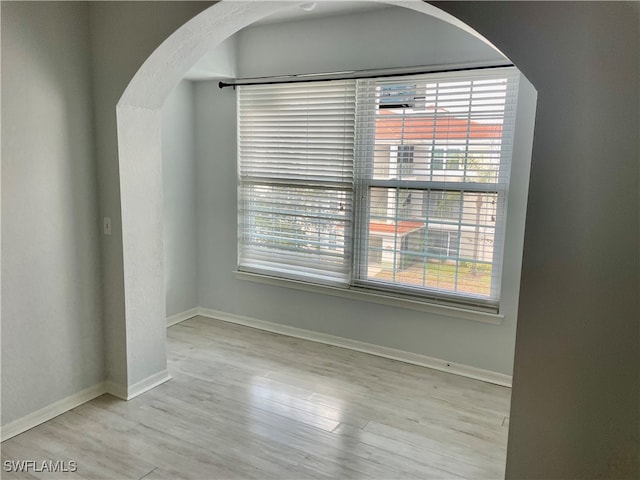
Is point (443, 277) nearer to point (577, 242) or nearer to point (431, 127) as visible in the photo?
point (431, 127)

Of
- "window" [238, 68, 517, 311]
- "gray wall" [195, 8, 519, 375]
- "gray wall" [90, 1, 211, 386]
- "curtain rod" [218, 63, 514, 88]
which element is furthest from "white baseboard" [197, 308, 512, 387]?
"curtain rod" [218, 63, 514, 88]

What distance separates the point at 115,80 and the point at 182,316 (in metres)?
2.37

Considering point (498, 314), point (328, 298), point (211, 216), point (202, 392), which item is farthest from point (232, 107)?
point (498, 314)

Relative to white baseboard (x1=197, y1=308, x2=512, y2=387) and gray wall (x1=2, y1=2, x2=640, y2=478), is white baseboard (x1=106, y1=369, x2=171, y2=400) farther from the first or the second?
gray wall (x1=2, y1=2, x2=640, y2=478)

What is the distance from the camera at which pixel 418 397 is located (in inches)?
118

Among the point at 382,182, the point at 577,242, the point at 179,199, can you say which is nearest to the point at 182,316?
the point at 179,199

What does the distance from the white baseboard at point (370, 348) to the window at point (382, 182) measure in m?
0.46

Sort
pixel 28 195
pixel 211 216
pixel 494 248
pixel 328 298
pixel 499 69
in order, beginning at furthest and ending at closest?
pixel 211 216
pixel 328 298
pixel 494 248
pixel 499 69
pixel 28 195

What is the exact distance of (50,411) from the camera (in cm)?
268

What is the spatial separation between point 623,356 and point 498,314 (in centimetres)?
165

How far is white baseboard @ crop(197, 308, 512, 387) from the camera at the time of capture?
3.27 m

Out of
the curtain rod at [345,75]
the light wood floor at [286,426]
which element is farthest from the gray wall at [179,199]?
the light wood floor at [286,426]

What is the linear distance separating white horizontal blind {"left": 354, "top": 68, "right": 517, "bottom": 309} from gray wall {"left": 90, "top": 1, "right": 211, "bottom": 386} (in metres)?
1.54

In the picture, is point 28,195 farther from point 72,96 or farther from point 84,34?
point 84,34
